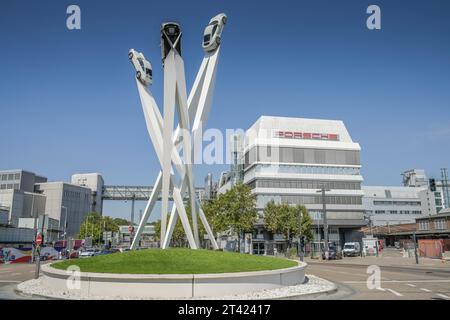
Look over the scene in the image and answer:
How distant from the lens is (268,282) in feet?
53.9

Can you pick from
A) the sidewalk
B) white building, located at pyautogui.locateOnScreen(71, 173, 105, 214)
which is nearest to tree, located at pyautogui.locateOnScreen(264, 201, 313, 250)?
the sidewalk

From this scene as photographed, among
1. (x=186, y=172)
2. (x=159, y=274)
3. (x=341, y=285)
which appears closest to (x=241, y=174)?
(x=186, y=172)

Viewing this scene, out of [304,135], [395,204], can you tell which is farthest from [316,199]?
[395,204]

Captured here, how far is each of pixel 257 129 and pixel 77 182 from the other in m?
76.4

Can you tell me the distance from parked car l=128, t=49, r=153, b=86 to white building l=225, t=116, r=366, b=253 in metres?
53.4

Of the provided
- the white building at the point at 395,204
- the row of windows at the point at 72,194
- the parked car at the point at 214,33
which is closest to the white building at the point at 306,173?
the white building at the point at 395,204

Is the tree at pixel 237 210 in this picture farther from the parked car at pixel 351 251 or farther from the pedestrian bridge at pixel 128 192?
the pedestrian bridge at pixel 128 192

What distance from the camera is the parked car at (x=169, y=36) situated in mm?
24234

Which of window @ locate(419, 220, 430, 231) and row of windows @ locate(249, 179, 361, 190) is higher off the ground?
row of windows @ locate(249, 179, 361, 190)

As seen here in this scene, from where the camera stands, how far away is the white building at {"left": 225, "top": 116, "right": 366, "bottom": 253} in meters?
78.6

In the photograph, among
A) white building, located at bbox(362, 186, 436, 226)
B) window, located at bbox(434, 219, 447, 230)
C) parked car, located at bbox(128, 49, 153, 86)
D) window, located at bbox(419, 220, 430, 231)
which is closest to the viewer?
parked car, located at bbox(128, 49, 153, 86)

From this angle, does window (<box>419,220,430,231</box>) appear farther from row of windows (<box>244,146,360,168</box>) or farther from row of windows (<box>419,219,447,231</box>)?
row of windows (<box>244,146,360,168</box>)

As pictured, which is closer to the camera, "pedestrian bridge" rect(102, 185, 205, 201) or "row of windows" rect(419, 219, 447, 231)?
"row of windows" rect(419, 219, 447, 231)

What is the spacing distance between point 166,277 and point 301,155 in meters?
69.5
